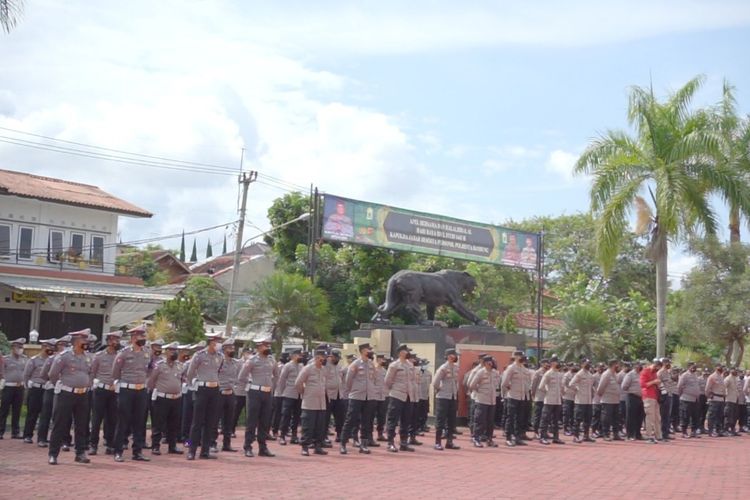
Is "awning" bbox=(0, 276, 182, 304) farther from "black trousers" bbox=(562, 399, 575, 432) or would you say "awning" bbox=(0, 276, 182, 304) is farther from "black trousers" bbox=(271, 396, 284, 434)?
"black trousers" bbox=(562, 399, 575, 432)

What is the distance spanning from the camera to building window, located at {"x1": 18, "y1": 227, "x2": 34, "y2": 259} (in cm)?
3375

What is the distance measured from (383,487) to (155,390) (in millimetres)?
4410

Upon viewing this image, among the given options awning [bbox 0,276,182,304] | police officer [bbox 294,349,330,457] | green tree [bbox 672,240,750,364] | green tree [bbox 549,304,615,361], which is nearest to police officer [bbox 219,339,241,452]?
police officer [bbox 294,349,330,457]

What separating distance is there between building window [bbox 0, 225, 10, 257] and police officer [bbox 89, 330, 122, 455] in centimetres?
2222

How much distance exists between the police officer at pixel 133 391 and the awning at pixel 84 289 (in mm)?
19486

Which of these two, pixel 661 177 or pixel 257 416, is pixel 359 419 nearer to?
pixel 257 416

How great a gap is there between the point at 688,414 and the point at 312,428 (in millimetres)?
10845

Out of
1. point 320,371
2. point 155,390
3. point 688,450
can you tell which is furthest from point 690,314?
point 155,390

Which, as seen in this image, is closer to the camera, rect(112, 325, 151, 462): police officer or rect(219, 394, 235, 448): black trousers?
rect(112, 325, 151, 462): police officer

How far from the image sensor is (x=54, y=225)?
34.9m

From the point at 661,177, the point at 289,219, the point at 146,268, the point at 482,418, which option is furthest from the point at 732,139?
the point at 146,268

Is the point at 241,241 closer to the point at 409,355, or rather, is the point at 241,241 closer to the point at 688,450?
the point at 409,355

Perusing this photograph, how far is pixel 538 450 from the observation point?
635 inches

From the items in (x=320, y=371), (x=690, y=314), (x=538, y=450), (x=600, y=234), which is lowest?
(x=538, y=450)
